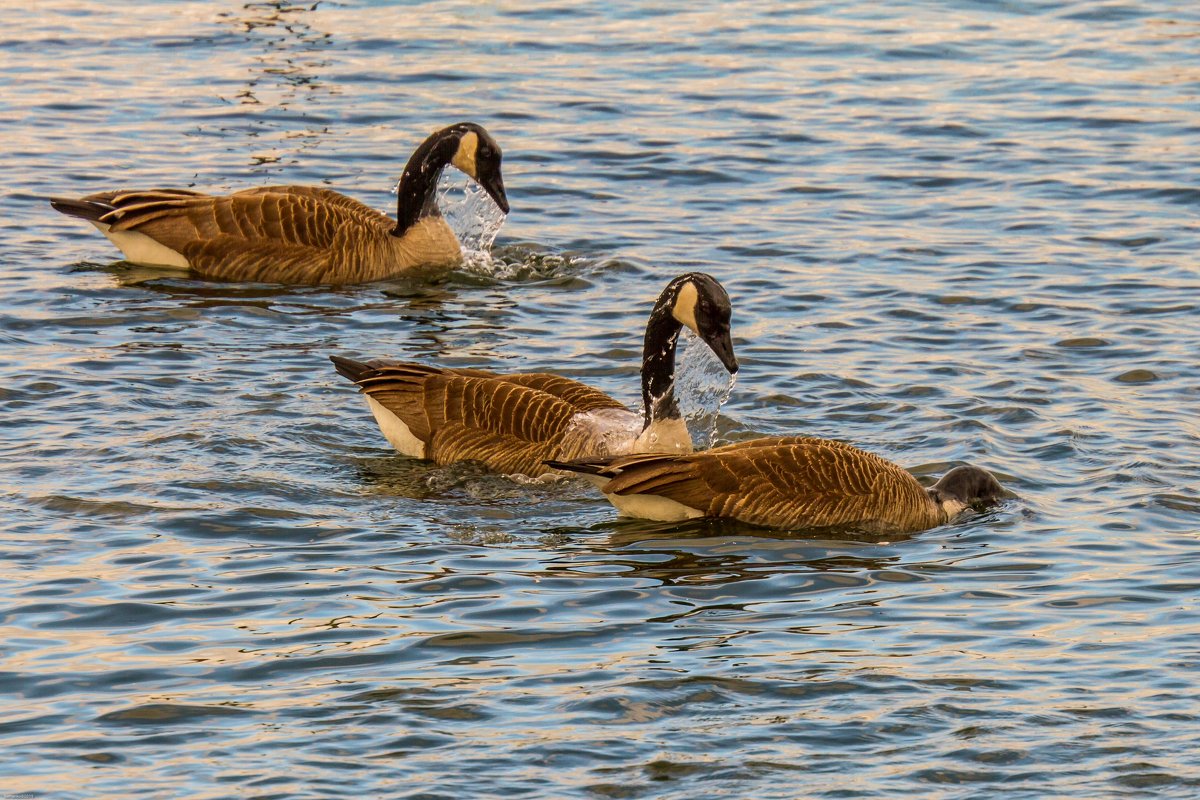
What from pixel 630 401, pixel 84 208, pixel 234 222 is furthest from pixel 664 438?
pixel 84 208

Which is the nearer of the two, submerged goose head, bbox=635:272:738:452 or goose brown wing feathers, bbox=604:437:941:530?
goose brown wing feathers, bbox=604:437:941:530

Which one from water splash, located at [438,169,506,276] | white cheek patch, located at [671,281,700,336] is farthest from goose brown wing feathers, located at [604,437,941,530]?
water splash, located at [438,169,506,276]

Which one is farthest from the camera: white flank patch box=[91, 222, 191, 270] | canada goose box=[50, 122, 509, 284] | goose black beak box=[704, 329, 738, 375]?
white flank patch box=[91, 222, 191, 270]

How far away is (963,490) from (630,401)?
11.0ft

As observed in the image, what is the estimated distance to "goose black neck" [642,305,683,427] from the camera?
1224cm

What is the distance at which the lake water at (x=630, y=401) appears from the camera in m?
8.23

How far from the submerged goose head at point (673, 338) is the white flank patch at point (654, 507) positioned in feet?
2.68

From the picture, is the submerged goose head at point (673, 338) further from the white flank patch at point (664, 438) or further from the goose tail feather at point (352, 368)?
the goose tail feather at point (352, 368)

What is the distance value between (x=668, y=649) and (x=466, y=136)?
31.4 feet

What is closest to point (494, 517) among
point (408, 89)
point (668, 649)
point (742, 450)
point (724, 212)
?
point (742, 450)

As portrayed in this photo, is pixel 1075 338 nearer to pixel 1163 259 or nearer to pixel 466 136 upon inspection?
pixel 1163 259

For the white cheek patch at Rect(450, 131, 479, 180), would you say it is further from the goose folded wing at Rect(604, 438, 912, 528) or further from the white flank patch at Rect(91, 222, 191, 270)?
the goose folded wing at Rect(604, 438, 912, 528)

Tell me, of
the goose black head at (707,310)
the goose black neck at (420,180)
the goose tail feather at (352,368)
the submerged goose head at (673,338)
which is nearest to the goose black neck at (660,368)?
the submerged goose head at (673,338)

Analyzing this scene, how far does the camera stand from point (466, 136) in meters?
17.9
